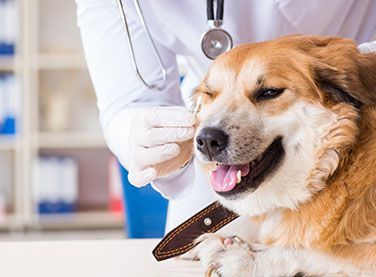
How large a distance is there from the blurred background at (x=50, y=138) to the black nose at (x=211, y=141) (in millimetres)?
2863

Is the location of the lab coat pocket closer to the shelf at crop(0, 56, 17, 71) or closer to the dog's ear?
the dog's ear

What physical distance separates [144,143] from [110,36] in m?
0.35

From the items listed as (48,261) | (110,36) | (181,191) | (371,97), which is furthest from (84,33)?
(371,97)

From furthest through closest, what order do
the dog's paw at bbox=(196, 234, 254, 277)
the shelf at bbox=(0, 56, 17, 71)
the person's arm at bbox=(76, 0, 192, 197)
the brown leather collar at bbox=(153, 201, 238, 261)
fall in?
the shelf at bbox=(0, 56, 17, 71)
the person's arm at bbox=(76, 0, 192, 197)
the brown leather collar at bbox=(153, 201, 238, 261)
the dog's paw at bbox=(196, 234, 254, 277)

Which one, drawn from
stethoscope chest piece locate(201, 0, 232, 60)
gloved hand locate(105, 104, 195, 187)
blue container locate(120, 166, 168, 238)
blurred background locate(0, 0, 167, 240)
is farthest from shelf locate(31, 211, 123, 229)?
stethoscope chest piece locate(201, 0, 232, 60)

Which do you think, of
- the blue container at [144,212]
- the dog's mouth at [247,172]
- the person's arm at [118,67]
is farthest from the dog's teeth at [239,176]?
the blue container at [144,212]

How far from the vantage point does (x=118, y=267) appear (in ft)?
4.04

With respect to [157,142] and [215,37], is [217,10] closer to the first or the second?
[215,37]

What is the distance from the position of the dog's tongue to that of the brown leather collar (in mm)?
92

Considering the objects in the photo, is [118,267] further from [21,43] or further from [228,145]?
[21,43]

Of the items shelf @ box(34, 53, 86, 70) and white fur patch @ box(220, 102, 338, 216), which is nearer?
white fur patch @ box(220, 102, 338, 216)

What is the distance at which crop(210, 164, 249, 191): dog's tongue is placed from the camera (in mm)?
1171

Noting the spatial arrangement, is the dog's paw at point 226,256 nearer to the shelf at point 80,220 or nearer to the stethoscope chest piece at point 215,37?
the stethoscope chest piece at point 215,37

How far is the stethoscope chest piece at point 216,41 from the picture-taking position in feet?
4.39
